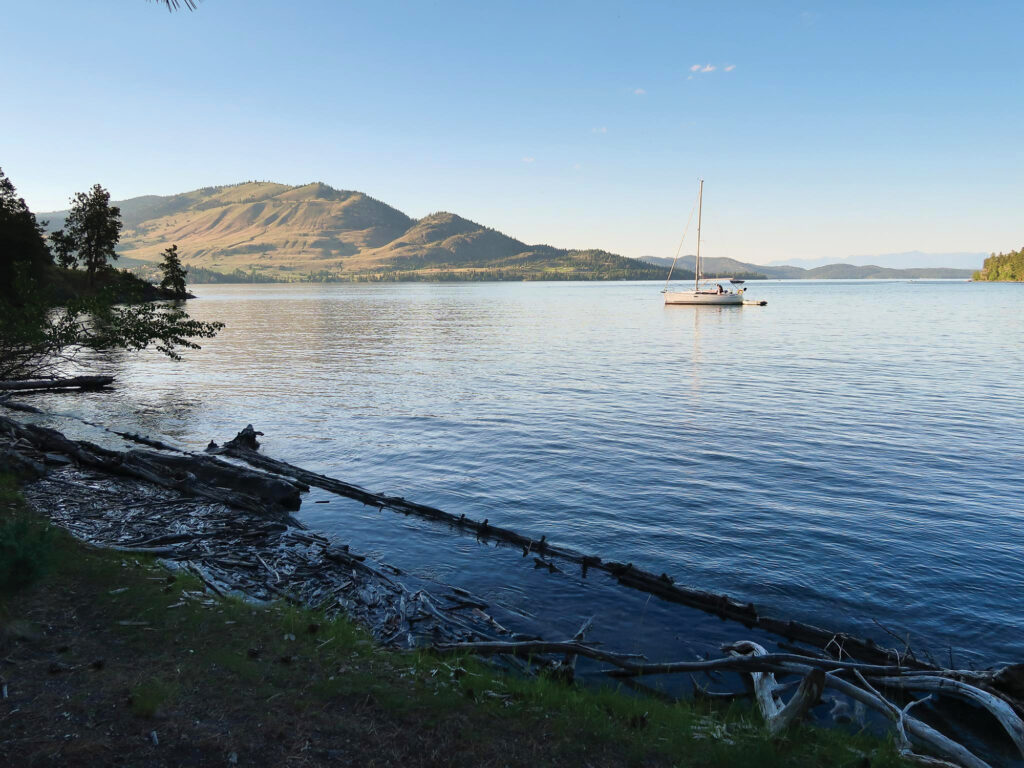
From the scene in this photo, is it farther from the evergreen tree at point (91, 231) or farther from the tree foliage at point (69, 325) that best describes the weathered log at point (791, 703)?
the evergreen tree at point (91, 231)

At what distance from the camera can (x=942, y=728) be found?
375 inches

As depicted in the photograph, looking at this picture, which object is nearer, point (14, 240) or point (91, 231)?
point (14, 240)

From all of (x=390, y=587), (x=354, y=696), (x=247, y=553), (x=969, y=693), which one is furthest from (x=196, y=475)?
(x=969, y=693)

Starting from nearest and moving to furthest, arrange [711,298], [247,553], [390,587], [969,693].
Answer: [969,693] < [390,587] < [247,553] < [711,298]

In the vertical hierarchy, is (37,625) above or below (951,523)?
above

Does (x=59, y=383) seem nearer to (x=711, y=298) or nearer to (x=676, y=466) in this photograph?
(x=676, y=466)

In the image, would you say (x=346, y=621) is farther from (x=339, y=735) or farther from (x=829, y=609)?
(x=829, y=609)

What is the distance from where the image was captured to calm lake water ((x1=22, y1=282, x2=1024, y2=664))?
46.2ft

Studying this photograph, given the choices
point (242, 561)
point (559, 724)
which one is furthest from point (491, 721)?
point (242, 561)

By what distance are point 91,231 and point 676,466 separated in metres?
124

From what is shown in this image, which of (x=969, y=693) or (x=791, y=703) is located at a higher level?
(x=791, y=703)

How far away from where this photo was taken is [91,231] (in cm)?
11081

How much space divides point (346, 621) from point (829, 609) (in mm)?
10640

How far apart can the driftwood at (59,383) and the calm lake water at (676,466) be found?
1.03m
